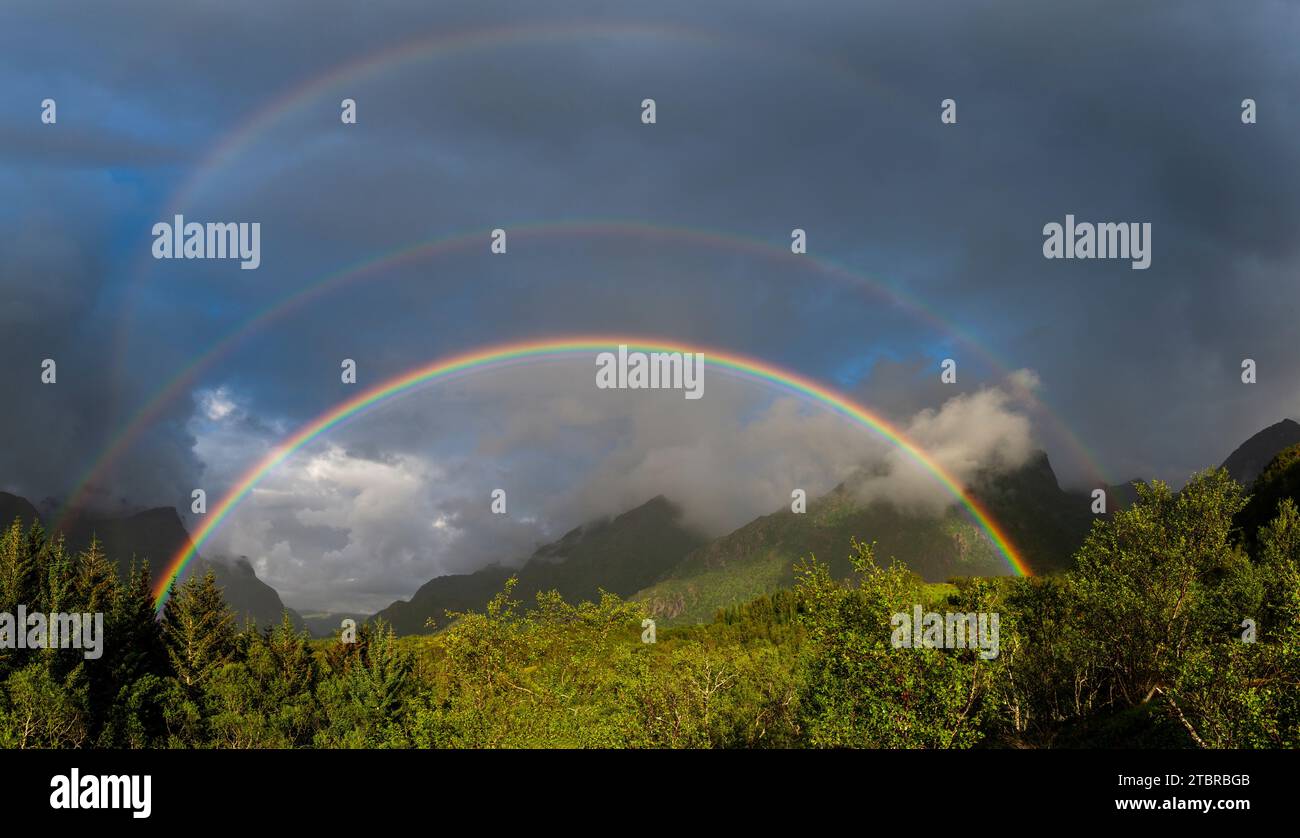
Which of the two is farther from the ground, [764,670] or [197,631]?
[197,631]

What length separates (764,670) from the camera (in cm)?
8512

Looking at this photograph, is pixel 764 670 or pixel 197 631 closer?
pixel 764 670

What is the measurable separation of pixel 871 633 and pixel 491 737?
2878 centimetres

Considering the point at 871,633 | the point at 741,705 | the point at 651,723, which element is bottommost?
the point at 741,705

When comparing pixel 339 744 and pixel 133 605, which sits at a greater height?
pixel 133 605

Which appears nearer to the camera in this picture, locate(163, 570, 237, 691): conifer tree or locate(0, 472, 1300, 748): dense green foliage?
locate(0, 472, 1300, 748): dense green foliage

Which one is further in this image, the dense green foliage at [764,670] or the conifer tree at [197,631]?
the conifer tree at [197,631]

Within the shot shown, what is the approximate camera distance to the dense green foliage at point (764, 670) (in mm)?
33594

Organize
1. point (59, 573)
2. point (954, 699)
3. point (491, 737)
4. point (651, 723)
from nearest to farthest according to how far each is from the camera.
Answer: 1. point (954, 699)
2. point (651, 723)
3. point (491, 737)
4. point (59, 573)

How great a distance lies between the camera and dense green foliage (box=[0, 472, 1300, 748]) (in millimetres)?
33594
